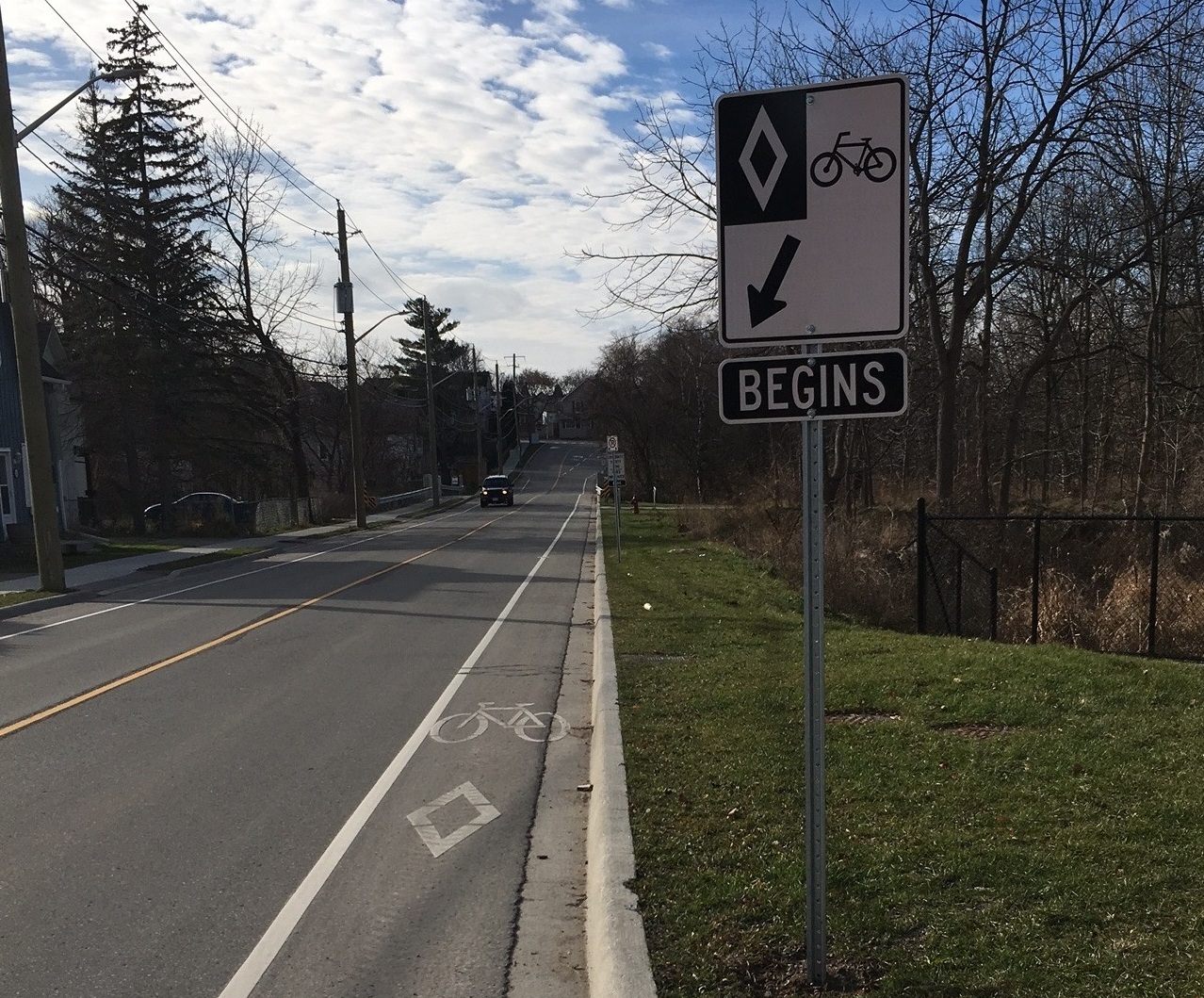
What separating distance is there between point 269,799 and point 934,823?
3.90 metres

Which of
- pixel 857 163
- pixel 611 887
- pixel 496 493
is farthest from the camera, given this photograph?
pixel 496 493

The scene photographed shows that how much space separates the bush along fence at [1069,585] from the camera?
A: 11891mm

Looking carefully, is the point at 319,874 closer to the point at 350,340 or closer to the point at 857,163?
the point at 857,163

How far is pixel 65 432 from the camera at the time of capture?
37.7m

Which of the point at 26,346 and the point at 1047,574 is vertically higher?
the point at 26,346

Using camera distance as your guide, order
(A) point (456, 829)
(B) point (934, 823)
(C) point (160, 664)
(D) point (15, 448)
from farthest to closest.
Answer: (D) point (15, 448), (C) point (160, 664), (A) point (456, 829), (B) point (934, 823)

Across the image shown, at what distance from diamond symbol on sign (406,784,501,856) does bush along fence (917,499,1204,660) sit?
7.25 m

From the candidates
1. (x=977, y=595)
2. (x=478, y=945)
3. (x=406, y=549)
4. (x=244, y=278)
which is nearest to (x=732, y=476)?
(x=244, y=278)

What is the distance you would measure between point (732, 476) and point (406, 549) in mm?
30678

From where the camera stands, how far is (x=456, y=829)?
5785mm

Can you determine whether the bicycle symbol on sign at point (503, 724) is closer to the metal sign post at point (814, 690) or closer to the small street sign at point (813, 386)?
the metal sign post at point (814, 690)

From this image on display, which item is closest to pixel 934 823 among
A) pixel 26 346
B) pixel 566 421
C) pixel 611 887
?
pixel 611 887

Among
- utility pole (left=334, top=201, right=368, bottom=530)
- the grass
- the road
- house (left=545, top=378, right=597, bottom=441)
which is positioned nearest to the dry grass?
the grass

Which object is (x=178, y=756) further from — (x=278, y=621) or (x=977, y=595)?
(x=977, y=595)
